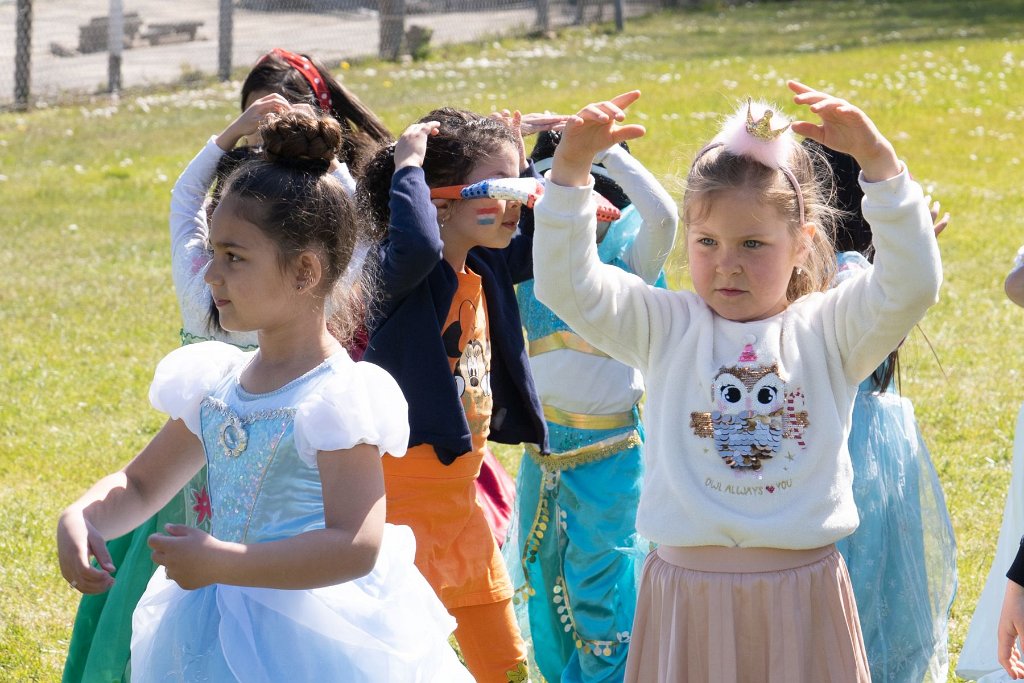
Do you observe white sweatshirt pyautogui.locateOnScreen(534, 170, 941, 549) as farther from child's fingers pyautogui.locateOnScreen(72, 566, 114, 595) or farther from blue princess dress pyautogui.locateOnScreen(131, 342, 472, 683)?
child's fingers pyautogui.locateOnScreen(72, 566, 114, 595)

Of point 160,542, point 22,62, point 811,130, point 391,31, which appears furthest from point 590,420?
point 391,31

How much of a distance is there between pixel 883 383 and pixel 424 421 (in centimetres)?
131

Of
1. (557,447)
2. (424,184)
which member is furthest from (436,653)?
(557,447)

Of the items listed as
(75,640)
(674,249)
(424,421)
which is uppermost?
(674,249)

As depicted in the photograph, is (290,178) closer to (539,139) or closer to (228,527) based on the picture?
(228,527)

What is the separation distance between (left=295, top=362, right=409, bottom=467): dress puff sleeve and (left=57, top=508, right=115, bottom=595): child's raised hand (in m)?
0.39

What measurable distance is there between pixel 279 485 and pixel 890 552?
1.94 metres

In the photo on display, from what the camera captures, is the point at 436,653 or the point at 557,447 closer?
the point at 436,653

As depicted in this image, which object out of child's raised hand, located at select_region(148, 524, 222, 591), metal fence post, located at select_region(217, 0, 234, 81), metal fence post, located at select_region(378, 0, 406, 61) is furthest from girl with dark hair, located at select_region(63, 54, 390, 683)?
metal fence post, located at select_region(378, 0, 406, 61)

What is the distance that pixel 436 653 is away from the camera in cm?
253

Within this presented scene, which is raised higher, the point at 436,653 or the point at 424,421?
the point at 424,421

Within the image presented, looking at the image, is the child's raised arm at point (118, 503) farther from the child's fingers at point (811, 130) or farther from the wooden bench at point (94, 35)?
the wooden bench at point (94, 35)

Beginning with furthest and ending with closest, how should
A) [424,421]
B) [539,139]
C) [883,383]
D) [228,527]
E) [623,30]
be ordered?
[623,30]
[539,139]
[883,383]
[424,421]
[228,527]

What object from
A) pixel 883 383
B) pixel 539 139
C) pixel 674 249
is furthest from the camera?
pixel 539 139
